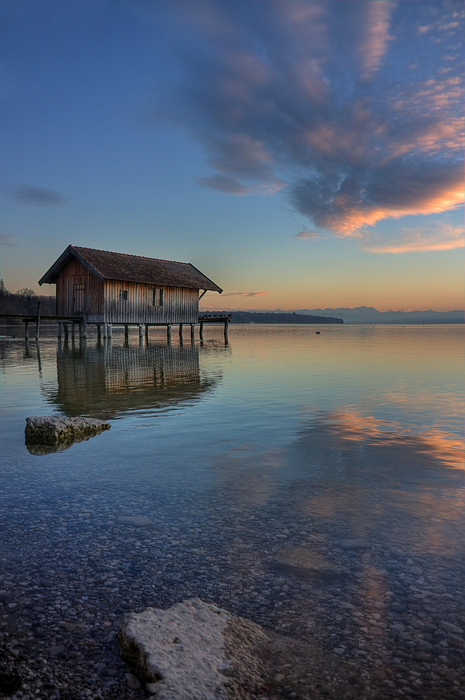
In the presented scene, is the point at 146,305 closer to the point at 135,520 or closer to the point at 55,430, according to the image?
the point at 55,430

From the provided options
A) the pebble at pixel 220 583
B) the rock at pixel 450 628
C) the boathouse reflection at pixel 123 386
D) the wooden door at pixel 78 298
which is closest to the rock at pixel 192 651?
the pebble at pixel 220 583

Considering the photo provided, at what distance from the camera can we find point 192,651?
292cm

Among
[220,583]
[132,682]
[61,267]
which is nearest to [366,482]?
[220,583]

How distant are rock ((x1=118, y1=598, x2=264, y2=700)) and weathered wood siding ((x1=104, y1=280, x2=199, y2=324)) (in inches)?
1381

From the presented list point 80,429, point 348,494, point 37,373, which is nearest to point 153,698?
point 348,494

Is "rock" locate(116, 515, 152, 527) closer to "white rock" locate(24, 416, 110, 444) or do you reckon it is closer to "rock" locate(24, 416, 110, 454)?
"rock" locate(24, 416, 110, 454)

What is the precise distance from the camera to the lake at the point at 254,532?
3338 millimetres

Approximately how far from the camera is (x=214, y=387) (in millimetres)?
16672

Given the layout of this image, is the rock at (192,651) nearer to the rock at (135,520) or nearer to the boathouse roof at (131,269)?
the rock at (135,520)

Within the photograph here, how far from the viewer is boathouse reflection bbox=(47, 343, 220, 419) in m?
12.7

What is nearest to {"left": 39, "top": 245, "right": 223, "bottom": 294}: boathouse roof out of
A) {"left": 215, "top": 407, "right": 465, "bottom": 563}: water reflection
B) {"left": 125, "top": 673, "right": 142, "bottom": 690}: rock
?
{"left": 215, "top": 407, "right": 465, "bottom": 563}: water reflection

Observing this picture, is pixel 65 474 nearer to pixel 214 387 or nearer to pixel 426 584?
pixel 426 584

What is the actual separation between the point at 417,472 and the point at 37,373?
1685 cm

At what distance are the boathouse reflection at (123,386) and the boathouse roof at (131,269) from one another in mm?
12362
